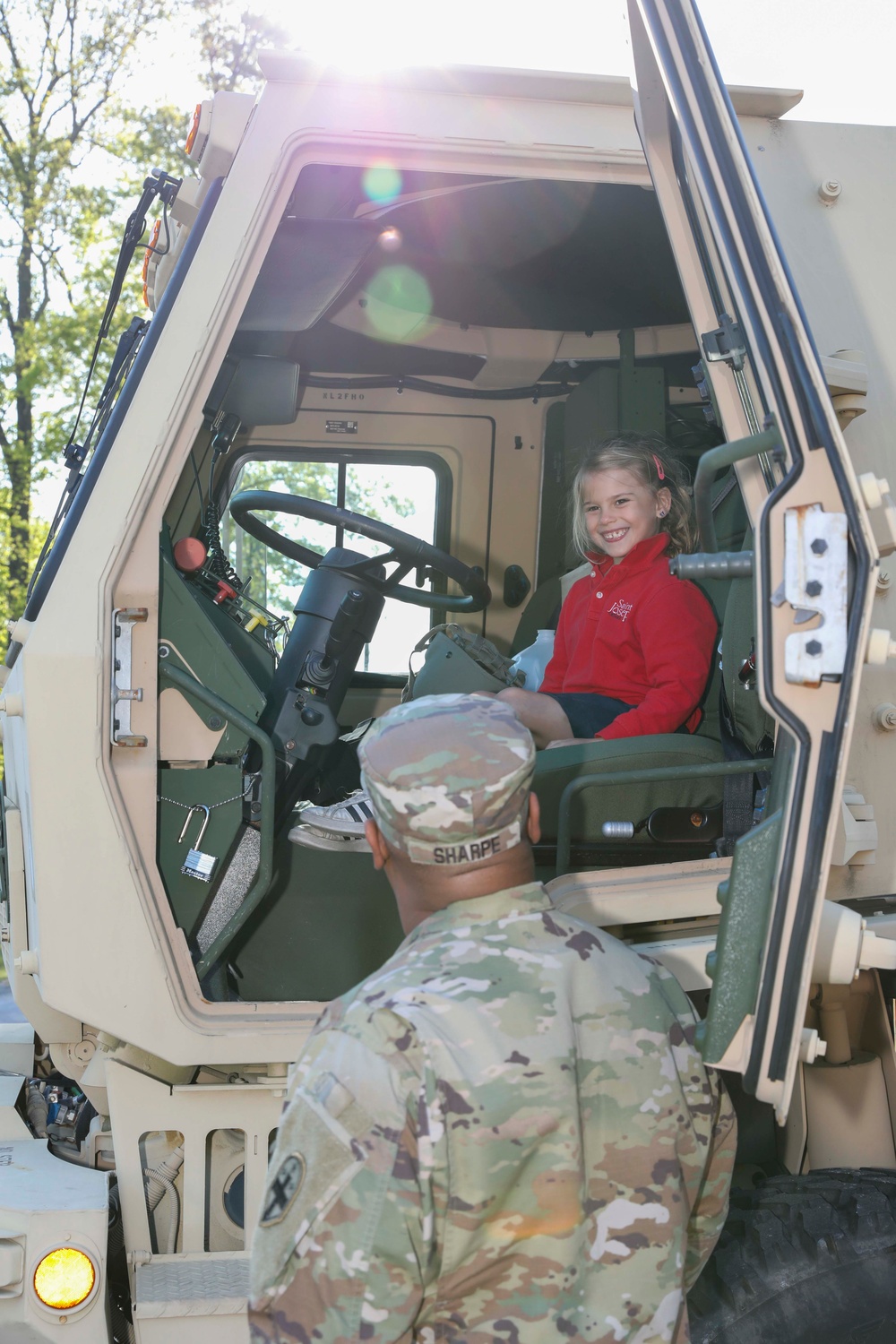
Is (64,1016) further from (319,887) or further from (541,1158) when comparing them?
(541,1158)

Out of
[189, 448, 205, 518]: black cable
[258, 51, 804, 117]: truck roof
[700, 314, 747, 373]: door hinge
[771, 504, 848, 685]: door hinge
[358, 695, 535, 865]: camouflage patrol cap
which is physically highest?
[258, 51, 804, 117]: truck roof

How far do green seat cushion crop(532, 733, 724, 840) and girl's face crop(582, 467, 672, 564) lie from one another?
0.61 m

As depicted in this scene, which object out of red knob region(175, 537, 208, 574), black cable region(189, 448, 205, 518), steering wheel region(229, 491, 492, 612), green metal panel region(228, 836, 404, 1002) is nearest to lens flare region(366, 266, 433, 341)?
steering wheel region(229, 491, 492, 612)

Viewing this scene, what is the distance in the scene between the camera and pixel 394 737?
1.41 meters

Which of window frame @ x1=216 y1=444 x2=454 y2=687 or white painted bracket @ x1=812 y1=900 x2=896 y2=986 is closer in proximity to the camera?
white painted bracket @ x1=812 y1=900 x2=896 y2=986

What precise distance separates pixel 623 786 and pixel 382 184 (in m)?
1.39

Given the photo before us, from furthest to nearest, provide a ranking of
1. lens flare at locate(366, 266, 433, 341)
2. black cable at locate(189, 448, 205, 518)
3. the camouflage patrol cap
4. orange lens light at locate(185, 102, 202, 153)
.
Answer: lens flare at locate(366, 266, 433, 341) → black cable at locate(189, 448, 205, 518) → orange lens light at locate(185, 102, 202, 153) → the camouflage patrol cap

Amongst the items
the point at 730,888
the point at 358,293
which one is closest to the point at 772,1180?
the point at 730,888

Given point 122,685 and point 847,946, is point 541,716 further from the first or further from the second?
point 847,946

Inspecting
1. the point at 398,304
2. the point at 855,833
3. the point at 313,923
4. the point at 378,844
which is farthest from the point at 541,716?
the point at 398,304

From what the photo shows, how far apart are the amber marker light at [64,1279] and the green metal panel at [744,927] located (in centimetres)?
133

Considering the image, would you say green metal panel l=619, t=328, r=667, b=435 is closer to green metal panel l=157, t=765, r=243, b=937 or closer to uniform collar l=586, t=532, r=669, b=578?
uniform collar l=586, t=532, r=669, b=578

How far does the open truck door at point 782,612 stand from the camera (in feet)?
4.97

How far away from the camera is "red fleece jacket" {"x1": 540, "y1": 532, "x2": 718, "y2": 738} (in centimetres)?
265
